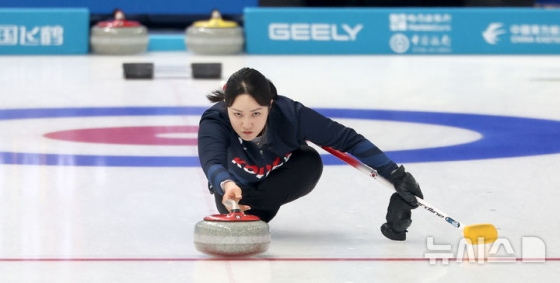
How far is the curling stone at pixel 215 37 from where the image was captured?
1424 cm

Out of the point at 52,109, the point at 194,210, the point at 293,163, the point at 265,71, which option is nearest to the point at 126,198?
the point at 194,210

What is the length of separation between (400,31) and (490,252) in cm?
1062

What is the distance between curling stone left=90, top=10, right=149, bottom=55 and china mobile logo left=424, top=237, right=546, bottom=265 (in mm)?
10417

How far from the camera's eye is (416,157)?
6.54 meters

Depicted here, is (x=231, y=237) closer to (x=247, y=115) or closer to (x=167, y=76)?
(x=247, y=115)

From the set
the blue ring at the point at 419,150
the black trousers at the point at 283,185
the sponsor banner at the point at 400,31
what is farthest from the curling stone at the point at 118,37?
the black trousers at the point at 283,185

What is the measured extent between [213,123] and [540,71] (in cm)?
891

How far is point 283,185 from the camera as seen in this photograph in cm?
434

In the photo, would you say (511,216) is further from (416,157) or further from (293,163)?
(416,157)

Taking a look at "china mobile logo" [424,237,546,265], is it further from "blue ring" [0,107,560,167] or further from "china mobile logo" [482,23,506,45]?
"china mobile logo" [482,23,506,45]

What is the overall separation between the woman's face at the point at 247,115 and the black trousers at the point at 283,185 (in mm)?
356

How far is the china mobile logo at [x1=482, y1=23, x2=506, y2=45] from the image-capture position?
14.5m

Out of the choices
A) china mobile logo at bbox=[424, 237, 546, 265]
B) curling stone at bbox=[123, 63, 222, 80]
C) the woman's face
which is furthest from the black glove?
curling stone at bbox=[123, 63, 222, 80]

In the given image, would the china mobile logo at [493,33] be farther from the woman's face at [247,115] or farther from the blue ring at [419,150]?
the woman's face at [247,115]
